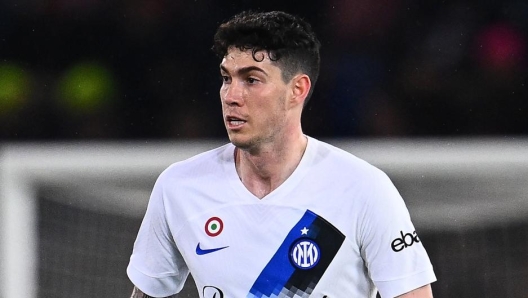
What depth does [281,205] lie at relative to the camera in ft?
9.34

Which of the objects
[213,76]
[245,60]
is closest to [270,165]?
[245,60]

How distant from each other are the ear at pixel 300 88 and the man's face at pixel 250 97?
0.20 feet

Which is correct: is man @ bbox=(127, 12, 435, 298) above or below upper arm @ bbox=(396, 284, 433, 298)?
above

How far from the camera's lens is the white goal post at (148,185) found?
382 centimetres

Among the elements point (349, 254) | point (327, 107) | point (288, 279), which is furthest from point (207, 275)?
point (327, 107)

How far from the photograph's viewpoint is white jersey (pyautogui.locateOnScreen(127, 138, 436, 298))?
2729 millimetres

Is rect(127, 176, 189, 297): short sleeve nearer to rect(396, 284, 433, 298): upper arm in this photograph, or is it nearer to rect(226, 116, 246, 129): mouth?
rect(226, 116, 246, 129): mouth

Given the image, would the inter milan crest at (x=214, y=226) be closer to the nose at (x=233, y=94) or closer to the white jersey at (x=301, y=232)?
the white jersey at (x=301, y=232)

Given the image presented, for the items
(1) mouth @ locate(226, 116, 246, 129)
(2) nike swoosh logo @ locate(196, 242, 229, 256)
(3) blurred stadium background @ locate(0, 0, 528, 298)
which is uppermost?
(3) blurred stadium background @ locate(0, 0, 528, 298)

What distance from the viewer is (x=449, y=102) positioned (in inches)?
203

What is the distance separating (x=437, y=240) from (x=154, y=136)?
1889mm

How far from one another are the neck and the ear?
116mm

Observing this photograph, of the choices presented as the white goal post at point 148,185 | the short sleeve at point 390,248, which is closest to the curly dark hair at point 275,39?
the short sleeve at point 390,248

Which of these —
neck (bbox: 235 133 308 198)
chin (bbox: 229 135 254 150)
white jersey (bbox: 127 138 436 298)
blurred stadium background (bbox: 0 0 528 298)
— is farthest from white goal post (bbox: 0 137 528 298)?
chin (bbox: 229 135 254 150)
